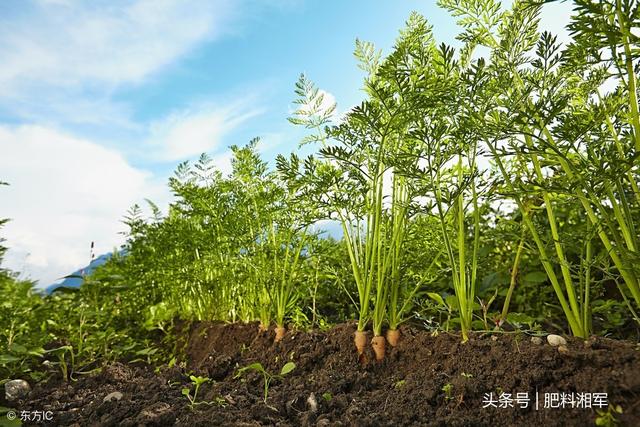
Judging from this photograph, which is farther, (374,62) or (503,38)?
(374,62)

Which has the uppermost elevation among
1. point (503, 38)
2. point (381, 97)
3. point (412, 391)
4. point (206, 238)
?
point (503, 38)

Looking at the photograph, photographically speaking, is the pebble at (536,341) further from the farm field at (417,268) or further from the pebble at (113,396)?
the pebble at (113,396)

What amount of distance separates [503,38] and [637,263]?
96 cm

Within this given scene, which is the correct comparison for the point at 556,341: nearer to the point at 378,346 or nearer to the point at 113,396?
the point at 378,346

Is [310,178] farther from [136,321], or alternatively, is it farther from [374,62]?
[136,321]

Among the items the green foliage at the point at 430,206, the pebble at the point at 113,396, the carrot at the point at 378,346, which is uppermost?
the green foliage at the point at 430,206

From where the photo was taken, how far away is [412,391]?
71.3 inches

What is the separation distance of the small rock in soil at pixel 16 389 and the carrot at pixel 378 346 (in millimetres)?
1841

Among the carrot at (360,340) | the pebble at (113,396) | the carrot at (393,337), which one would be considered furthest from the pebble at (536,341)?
the pebble at (113,396)

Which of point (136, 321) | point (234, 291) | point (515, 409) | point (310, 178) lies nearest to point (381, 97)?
point (310, 178)

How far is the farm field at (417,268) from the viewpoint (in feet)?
5.21

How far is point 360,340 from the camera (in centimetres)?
224

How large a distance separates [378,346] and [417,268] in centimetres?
42

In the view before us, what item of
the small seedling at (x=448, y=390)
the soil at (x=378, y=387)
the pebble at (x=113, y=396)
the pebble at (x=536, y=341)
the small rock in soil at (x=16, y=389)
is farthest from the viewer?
the small rock in soil at (x=16, y=389)
